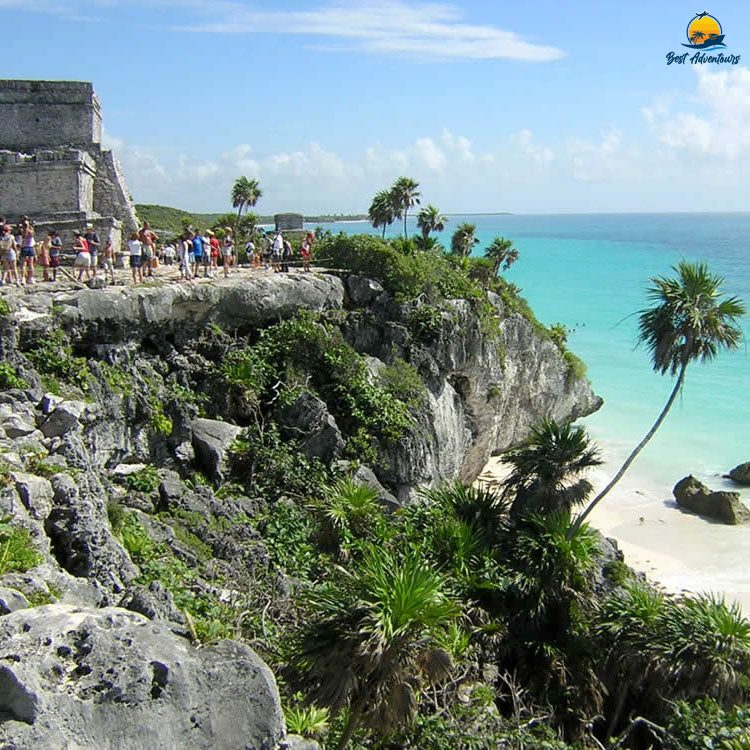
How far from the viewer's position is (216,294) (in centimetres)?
1756

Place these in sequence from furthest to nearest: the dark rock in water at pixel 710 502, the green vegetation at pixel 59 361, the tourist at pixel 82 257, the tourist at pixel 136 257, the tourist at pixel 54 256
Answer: the dark rock in water at pixel 710 502 < the tourist at pixel 136 257 < the tourist at pixel 54 256 < the tourist at pixel 82 257 < the green vegetation at pixel 59 361

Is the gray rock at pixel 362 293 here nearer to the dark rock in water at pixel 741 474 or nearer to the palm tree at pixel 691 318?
the palm tree at pixel 691 318

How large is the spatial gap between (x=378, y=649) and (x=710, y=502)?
2105 cm

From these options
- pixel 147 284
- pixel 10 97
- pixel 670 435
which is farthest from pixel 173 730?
pixel 670 435

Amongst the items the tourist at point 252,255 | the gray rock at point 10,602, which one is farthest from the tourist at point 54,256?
the gray rock at point 10,602

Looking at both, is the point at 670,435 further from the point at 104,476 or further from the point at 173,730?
the point at 173,730

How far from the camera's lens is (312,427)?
17.0 m

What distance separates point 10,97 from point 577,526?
63.0 ft

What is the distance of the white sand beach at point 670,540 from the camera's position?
66.2 feet

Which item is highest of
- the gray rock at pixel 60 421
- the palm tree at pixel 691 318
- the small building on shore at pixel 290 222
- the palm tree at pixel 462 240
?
the small building on shore at pixel 290 222

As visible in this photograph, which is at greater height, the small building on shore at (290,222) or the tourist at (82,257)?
the small building on shore at (290,222)

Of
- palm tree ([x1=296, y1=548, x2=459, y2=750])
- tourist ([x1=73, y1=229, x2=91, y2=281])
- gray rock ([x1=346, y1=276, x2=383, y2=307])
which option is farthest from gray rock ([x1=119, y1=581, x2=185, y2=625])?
gray rock ([x1=346, y1=276, x2=383, y2=307])

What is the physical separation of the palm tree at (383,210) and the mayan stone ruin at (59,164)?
608 inches

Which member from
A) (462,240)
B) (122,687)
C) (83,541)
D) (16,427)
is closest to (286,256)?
(16,427)
